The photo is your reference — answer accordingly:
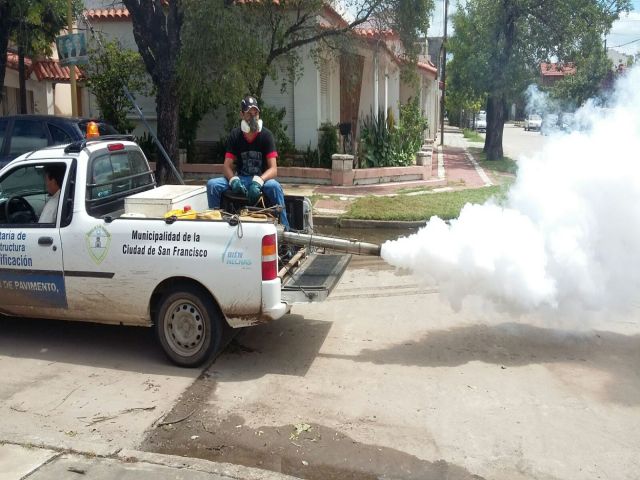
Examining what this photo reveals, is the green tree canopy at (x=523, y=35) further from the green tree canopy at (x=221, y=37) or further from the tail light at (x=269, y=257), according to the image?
the tail light at (x=269, y=257)

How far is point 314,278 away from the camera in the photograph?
5801mm

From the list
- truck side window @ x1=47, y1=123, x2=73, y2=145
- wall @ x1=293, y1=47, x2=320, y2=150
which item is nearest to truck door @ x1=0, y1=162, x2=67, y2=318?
truck side window @ x1=47, y1=123, x2=73, y2=145

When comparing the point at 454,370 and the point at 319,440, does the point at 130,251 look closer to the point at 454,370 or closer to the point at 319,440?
the point at 319,440

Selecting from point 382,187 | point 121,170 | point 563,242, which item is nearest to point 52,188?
point 121,170

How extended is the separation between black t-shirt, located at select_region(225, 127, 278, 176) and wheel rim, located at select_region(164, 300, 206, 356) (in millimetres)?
1842

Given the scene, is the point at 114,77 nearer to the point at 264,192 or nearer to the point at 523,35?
the point at 264,192

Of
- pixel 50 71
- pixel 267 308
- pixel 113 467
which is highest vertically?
pixel 50 71

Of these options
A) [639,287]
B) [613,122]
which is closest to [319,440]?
[639,287]

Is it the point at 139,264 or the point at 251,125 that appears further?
the point at 251,125

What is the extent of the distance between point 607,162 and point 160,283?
4.09 metres

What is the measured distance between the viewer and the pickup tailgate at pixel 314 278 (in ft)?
17.7

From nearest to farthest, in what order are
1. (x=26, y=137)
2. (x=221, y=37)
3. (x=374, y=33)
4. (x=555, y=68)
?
(x=26, y=137) → (x=221, y=37) → (x=374, y=33) → (x=555, y=68)

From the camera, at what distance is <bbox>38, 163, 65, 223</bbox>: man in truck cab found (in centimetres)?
577

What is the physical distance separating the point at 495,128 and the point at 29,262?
21103mm
